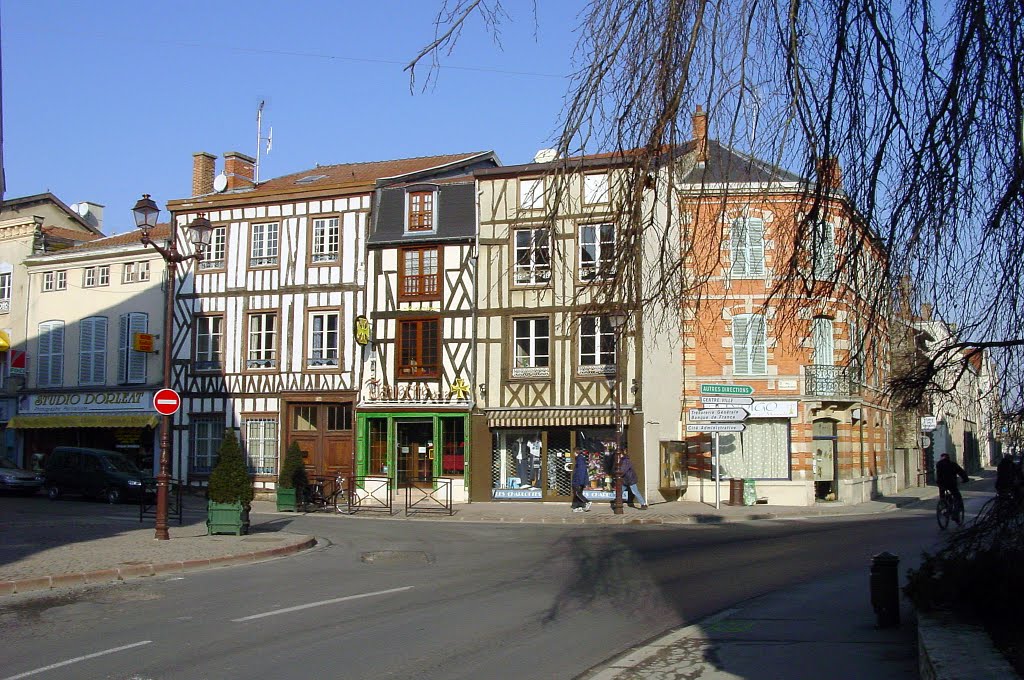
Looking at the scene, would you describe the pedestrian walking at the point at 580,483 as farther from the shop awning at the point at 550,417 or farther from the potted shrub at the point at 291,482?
the potted shrub at the point at 291,482

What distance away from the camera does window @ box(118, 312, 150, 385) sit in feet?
116

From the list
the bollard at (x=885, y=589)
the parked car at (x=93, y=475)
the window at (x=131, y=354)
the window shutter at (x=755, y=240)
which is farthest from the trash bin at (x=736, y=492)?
the window shutter at (x=755, y=240)

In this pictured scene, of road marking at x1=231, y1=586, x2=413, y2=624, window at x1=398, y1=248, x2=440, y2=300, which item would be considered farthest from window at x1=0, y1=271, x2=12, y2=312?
road marking at x1=231, y1=586, x2=413, y2=624

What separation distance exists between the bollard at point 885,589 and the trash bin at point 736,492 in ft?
65.4

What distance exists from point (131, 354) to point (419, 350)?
11843mm

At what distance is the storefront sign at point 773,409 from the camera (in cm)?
2991

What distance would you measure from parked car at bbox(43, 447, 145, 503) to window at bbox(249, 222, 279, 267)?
776cm

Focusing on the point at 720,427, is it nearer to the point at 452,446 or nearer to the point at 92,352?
the point at 452,446

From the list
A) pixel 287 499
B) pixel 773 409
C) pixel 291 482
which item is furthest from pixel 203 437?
pixel 773 409

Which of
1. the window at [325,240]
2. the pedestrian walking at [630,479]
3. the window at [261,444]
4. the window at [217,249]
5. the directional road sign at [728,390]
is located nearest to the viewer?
the pedestrian walking at [630,479]

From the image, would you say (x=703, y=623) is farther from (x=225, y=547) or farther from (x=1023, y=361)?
(x=225, y=547)

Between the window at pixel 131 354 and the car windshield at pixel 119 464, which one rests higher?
the window at pixel 131 354

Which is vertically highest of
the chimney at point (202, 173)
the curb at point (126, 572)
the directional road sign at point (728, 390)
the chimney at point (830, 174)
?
the chimney at point (202, 173)

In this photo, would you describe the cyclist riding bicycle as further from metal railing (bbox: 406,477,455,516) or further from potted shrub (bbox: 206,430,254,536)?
potted shrub (bbox: 206,430,254,536)
